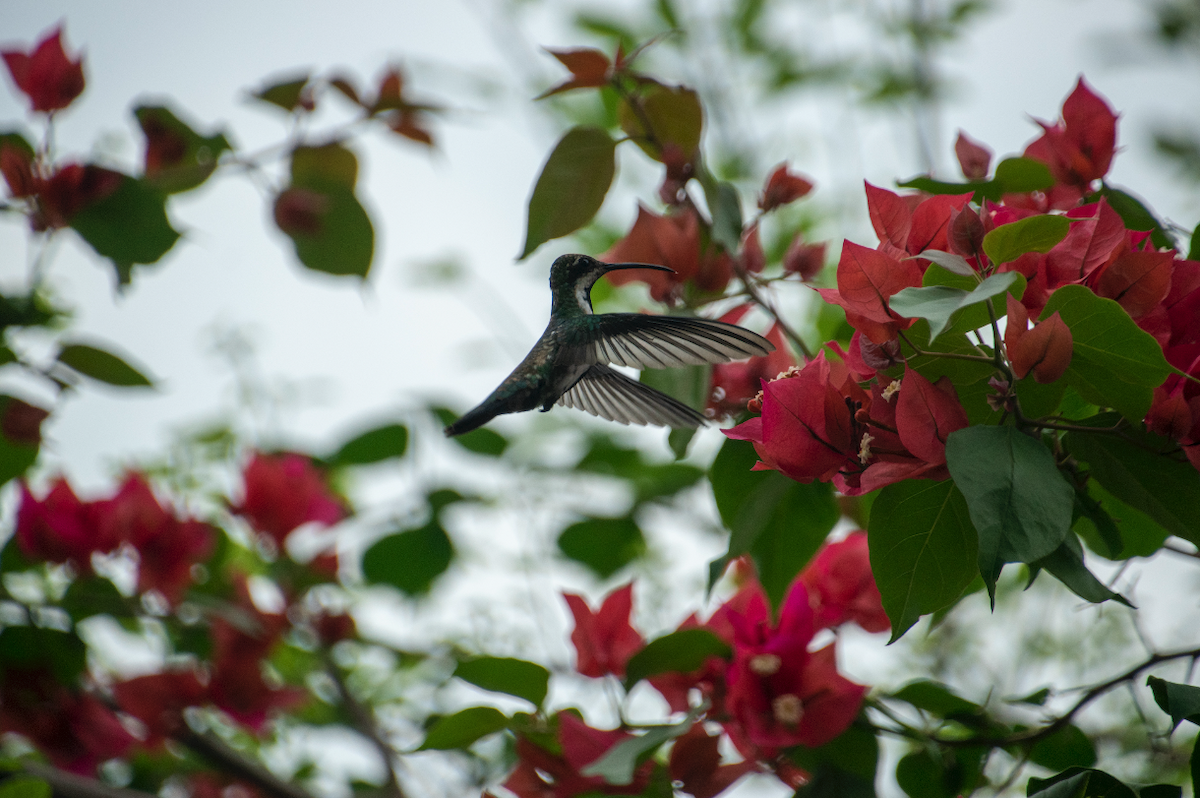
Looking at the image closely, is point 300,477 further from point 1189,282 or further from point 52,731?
point 1189,282

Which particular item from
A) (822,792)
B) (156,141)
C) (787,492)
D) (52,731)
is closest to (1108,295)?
(787,492)

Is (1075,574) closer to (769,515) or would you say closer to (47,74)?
(769,515)

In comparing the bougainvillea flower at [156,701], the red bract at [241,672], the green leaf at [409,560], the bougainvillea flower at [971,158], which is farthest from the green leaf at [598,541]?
the bougainvillea flower at [971,158]

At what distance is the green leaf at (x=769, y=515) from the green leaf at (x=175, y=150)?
773 millimetres

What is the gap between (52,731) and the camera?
4.00 ft

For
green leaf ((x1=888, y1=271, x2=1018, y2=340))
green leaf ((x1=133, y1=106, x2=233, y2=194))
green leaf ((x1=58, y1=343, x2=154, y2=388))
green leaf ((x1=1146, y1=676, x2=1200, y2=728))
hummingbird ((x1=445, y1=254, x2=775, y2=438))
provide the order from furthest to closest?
green leaf ((x1=133, y1=106, x2=233, y2=194)) < green leaf ((x1=58, y1=343, x2=154, y2=388)) < hummingbird ((x1=445, y1=254, x2=775, y2=438)) < green leaf ((x1=1146, y1=676, x2=1200, y2=728)) < green leaf ((x1=888, y1=271, x2=1018, y2=340))

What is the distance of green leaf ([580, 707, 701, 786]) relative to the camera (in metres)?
0.55

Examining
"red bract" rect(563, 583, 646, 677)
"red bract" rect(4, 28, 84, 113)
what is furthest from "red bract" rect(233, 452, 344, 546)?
"red bract" rect(563, 583, 646, 677)

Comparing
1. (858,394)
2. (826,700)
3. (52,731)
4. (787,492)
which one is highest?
(858,394)

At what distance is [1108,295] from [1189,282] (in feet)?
0.19

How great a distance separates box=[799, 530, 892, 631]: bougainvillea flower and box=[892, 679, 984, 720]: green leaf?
2.6 inches

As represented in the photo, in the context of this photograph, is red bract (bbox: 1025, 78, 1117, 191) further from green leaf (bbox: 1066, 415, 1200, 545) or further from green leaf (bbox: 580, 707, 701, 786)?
green leaf (bbox: 580, 707, 701, 786)

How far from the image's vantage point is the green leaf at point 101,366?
955 mm

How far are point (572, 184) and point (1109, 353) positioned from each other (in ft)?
1.36
